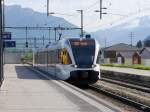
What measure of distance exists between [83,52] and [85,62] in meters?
0.67

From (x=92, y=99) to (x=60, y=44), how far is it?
1398 cm

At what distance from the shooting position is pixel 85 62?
101 feet

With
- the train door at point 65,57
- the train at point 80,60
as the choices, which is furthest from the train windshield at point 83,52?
the train door at point 65,57

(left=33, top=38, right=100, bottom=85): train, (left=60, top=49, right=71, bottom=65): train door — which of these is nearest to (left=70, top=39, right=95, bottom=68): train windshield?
(left=33, top=38, right=100, bottom=85): train

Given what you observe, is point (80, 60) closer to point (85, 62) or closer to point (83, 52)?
point (85, 62)

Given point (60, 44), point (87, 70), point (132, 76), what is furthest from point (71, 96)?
point (132, 76)

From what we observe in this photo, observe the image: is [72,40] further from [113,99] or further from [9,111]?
[9,111]

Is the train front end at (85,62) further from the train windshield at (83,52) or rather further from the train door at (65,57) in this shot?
the train door at (65,57)

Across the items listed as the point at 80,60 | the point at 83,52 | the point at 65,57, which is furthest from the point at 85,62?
the point at 65,57

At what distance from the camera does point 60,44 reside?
110 feet

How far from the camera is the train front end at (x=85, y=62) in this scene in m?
30.8

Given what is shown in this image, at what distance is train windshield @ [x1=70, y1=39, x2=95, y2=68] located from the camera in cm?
3086

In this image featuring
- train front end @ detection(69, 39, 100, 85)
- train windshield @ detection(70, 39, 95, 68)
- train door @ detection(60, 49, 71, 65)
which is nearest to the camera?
train front end @ detection(69, 39, 100, 85)

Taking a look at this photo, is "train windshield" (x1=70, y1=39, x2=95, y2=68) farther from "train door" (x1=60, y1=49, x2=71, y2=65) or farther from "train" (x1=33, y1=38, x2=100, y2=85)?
"train door" (x1=60, y1=49, x2=71, y2=65)
